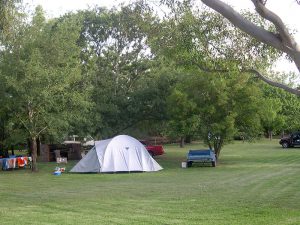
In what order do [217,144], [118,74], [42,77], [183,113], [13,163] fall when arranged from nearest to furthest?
[42,77] < [13,163] < [183,113] < [217,144] < [118,74]

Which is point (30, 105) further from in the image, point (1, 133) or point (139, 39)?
point (139, 39)

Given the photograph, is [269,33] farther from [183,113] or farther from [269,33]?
[183,113]

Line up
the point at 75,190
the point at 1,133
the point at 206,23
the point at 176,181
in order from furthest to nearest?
1. the point at 1,133
2. the point at 176,181
3. the point at 75,190
4. the point at 206,23

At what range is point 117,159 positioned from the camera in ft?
72.8

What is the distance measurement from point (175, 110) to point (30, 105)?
816cm

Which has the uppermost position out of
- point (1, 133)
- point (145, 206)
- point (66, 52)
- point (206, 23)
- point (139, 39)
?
point (139, 39)

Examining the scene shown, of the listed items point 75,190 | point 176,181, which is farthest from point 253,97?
point 75,190

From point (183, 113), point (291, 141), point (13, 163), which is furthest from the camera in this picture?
point (291, 141)

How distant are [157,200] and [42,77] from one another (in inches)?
459

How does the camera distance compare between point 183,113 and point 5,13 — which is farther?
point 183,113

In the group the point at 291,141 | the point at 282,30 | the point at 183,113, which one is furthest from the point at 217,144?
the point at 282,30

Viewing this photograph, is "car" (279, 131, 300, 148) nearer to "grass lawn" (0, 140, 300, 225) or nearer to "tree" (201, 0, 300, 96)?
"grass lawn" (0, 140, 300, 225)

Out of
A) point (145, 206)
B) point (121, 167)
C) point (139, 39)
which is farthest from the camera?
point (139, 39)

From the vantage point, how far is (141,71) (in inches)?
1268
